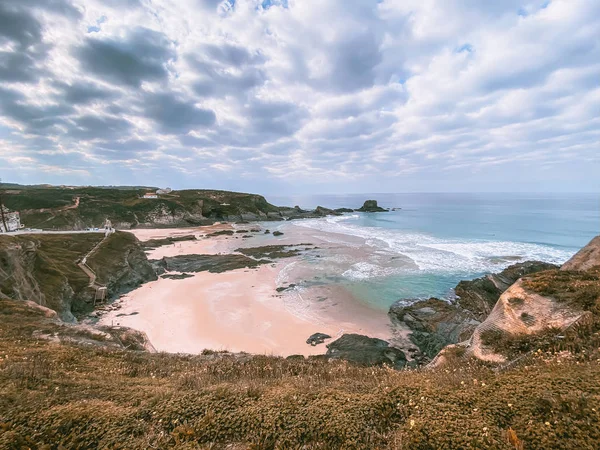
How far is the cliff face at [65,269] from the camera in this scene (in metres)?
20.1

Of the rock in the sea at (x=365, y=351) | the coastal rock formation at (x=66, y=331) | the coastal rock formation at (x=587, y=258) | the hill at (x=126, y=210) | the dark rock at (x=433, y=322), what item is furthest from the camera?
the hill at (x=126, y=210)

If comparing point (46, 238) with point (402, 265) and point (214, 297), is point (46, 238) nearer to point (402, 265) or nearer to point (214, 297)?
point (214, 297)

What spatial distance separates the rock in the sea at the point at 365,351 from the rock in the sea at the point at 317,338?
38.2 inches

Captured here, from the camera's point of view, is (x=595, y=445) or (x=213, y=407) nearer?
(x=595, y=445)

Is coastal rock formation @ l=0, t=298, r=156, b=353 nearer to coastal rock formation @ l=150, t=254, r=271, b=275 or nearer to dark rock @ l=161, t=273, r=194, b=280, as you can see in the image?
dark rock @ l=161, t=273, r=194, b=280

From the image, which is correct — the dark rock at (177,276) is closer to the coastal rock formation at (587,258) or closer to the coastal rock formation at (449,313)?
the coastal rock formation at (449,313)

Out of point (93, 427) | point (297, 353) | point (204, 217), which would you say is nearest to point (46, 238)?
point (297, 353)

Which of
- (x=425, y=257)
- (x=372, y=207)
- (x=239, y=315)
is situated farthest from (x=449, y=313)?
(x=372, y=207)

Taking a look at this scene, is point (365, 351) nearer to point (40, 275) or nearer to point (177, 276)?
point (177, 276)

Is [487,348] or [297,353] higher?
[487,348]

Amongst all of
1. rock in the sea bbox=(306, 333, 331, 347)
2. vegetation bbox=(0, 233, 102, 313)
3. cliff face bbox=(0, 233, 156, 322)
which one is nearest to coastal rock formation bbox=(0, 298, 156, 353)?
cliff face bbox=(0, 233, 156, 322)

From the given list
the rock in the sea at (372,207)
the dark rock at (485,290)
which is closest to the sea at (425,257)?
the dark rock at (485,290)

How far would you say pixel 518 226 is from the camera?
240ft

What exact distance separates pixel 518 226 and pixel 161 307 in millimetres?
89099
